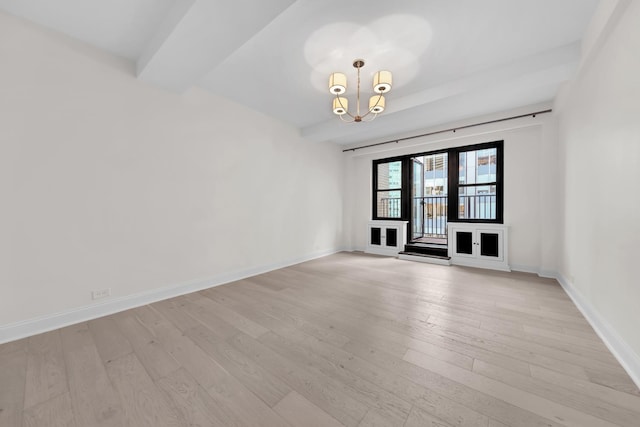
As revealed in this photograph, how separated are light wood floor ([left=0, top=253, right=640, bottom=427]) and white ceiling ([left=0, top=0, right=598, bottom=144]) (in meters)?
2.66

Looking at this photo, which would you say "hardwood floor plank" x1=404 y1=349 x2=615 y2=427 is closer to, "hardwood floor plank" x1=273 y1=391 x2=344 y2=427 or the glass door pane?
"hardwood floor plank" x1=273 y1=391 x2=344 y2=427

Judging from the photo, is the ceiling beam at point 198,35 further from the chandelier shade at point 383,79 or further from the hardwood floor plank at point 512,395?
the hardwood floor plank at point 512,395

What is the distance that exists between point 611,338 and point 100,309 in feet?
15.5

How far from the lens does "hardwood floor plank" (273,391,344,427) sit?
4.12 ft

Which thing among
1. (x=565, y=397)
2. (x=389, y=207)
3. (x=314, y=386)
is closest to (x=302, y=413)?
(x=314, y=386)

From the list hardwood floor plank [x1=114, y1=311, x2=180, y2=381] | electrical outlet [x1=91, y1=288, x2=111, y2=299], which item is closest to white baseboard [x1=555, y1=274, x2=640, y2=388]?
hardwood floor plank [x1=114, y1=311, x2=180, y2=381]

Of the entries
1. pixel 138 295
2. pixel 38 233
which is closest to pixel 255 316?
pixel 138 295

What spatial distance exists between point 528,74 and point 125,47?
451 cm

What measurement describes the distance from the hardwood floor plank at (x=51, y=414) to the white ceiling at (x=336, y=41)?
9.03 ft

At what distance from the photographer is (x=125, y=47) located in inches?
100

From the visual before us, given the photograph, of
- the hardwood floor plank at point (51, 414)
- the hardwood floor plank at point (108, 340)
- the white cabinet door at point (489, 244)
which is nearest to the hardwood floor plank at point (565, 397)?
the hardwood floor plank at point (51, 414)

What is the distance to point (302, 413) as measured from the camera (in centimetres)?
132

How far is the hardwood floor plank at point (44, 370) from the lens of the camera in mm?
1464

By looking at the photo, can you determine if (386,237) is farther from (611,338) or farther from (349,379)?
(349,379)
